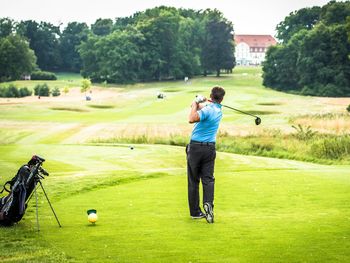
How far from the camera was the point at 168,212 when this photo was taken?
11453mm

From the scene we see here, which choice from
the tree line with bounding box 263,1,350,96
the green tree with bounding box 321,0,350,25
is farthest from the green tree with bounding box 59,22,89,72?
the green tree with bounding box 321,0,350,25

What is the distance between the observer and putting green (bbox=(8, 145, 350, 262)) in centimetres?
821

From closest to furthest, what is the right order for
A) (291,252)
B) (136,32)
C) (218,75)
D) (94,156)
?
1. (291,252)
2. (94,156)
3. (136,32)
4. (218,75)

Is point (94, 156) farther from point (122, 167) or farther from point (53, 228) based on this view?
point (53, 228)

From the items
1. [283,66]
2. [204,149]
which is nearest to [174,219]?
[204,149]

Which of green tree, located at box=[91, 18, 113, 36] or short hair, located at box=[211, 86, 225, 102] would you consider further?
green tree, located at box=[91, 18, 113, 36]

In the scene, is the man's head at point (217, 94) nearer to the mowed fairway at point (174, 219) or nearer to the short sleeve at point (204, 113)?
the short sleeve at point (204, 113)

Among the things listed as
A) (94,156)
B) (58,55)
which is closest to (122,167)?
(94,156)

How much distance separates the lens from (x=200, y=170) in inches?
437

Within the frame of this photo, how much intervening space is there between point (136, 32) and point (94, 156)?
114725 millimetres

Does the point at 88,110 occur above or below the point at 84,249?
below

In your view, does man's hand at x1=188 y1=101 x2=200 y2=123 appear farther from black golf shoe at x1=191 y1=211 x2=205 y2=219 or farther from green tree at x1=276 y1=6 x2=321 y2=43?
green tree at x1=276 y1=6 x2=321 y2=43

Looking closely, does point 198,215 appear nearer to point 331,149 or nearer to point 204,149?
point 204,149

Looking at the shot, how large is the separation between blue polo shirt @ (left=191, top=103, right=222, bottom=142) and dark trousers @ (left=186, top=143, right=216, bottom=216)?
12cm
